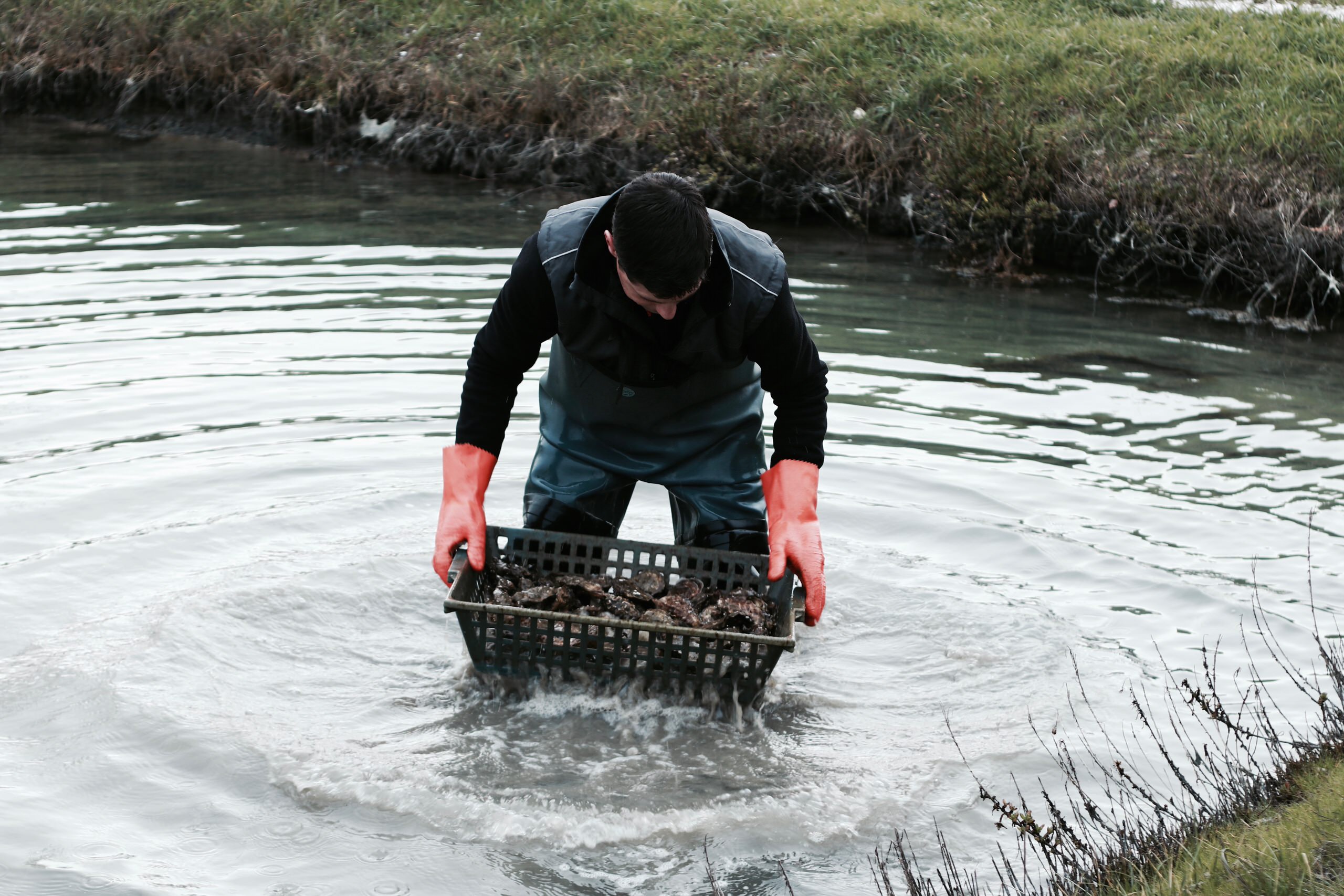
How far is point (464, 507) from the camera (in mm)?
4484

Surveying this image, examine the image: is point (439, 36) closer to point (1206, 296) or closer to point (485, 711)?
point (1206, 296)

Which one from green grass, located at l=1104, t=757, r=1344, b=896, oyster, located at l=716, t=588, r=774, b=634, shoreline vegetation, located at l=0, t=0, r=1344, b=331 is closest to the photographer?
green grass, located at l=1104, t=757, r=1344, b=896

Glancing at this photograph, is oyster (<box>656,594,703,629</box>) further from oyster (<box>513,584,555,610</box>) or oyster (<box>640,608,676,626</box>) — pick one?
oyster (<box>513,584,555,610</box>)

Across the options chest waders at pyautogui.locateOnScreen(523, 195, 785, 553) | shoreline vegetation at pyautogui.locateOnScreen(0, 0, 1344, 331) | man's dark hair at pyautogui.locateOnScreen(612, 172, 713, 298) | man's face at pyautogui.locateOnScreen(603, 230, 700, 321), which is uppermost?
shoreline vegetation at pyautogui.locateOnScreen(0, 0, 1344, 331)

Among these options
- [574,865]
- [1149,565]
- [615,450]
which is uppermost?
[615,450]

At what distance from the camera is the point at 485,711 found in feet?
15.5

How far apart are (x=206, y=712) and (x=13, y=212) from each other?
28.6ft

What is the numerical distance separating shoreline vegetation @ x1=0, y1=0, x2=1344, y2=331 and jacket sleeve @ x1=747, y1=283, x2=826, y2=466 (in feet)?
21.5

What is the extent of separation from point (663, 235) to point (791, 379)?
0.98m

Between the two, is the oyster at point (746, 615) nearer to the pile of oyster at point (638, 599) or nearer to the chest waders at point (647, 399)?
the pile of oyster at point (638, 599)

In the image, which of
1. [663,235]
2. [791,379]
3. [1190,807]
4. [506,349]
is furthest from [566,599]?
[1190,807]

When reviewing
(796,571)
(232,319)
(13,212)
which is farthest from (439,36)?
(796,571)

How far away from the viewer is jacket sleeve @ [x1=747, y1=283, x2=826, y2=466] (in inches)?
173

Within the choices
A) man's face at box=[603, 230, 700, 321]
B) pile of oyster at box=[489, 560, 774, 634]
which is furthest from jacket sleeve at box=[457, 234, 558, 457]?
pile of oyster at box=[489, 560, 774, 634]
